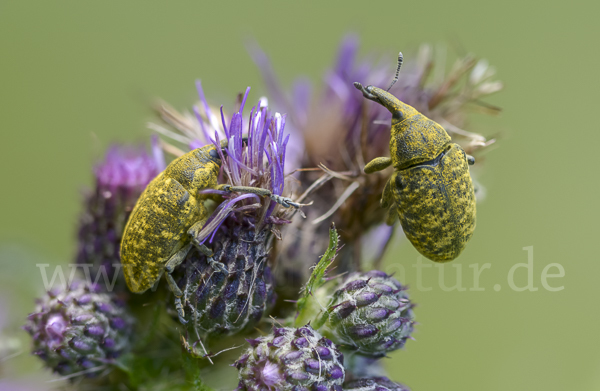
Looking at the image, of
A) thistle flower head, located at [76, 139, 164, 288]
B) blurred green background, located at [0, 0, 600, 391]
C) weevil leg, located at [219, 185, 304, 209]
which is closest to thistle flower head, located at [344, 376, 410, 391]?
weevil leg, located at [219, 185, 304, 209]

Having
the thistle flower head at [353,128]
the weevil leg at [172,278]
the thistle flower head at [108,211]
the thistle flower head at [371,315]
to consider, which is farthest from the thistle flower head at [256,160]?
the thistle flower head at [108,211]

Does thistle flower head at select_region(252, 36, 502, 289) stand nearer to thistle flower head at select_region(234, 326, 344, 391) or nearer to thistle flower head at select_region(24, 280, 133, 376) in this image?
thistle flower head at select_region(234, 326, 344, 391)

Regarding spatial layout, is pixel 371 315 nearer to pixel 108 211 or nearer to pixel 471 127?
pixel 108 211

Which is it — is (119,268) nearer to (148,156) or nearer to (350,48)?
(148,156)

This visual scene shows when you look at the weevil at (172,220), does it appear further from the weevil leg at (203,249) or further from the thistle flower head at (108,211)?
the thistle flower head at (108,211)

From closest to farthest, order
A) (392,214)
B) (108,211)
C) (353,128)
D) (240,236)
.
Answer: (240,236) → (392,214) → (108,211) → (353,128)

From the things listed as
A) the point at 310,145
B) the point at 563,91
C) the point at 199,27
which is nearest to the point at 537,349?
the point at 310,145

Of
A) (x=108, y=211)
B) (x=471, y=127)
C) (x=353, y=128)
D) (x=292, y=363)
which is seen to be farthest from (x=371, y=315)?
(x=471, y=127)
